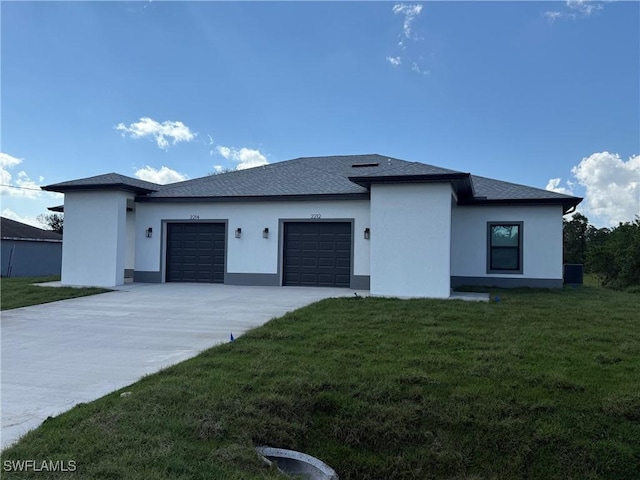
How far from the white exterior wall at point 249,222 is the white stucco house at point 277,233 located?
3 centimetres

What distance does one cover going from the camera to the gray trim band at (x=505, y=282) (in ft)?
48.2

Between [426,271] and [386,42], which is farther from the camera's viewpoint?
[386,42]

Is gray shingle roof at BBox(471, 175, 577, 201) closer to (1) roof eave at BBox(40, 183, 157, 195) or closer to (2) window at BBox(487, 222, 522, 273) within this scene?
(2) window at BBox(487, 222, 522, 273)

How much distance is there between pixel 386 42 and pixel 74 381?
1558cm

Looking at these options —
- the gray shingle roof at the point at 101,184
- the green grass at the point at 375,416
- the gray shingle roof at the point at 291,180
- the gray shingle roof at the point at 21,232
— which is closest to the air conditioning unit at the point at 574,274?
the gray shingle roof at the point at 291,180

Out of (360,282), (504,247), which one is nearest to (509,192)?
(504,247)

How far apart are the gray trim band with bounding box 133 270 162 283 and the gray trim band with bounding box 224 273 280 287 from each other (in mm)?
2519

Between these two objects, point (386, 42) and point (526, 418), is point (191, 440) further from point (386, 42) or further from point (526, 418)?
point (386, 42)

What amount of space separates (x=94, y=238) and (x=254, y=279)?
5451 mm

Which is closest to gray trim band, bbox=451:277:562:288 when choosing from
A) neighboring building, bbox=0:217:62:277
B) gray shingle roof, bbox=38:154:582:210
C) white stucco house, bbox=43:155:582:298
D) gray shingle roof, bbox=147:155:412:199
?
white stucco house, bbox=43:155:582:298

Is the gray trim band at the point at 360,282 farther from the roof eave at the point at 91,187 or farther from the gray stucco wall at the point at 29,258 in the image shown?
the gray stucco wall at the point at 29,258

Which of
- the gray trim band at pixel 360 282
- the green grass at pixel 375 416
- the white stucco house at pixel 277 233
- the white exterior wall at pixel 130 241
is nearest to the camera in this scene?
the green grass at pixel 375 416

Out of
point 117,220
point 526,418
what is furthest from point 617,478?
point 117,220

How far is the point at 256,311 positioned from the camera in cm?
Answer: 948
